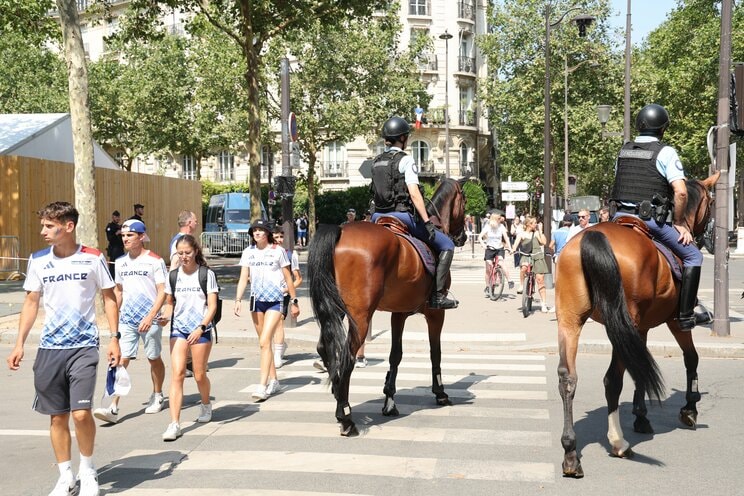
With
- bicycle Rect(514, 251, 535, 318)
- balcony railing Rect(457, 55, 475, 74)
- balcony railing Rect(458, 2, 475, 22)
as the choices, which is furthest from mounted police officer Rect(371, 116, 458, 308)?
balcony railing Rect(458, 2, 475, 22)

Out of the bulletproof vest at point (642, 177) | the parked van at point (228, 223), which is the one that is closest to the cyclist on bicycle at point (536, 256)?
the bulletproof vest at point (642, 177)

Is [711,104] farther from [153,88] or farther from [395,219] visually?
[395,219]

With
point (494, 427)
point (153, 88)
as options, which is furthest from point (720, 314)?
point (153, 88)

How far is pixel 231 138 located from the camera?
48875 mm

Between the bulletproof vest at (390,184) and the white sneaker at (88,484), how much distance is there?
3843 mm

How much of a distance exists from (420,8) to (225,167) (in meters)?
19.1

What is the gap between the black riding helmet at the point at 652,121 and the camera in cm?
734

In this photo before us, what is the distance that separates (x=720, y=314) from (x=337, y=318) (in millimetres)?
7728

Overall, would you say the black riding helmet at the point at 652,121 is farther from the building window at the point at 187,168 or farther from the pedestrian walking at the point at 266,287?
the building window at the point at 187,168

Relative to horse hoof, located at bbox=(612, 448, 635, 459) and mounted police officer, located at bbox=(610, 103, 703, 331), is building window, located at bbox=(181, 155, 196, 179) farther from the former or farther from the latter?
horse hoof, located at bbox=(612, 448, 635, 459)

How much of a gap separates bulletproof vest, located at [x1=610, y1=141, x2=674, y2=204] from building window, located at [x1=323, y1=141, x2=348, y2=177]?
187 ft

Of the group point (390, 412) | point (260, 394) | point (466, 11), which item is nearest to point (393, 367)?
point (390, 412)

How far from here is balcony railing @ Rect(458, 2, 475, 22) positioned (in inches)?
2611

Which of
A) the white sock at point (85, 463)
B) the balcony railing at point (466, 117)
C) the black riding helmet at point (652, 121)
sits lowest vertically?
the white sock at point (85, 463)
